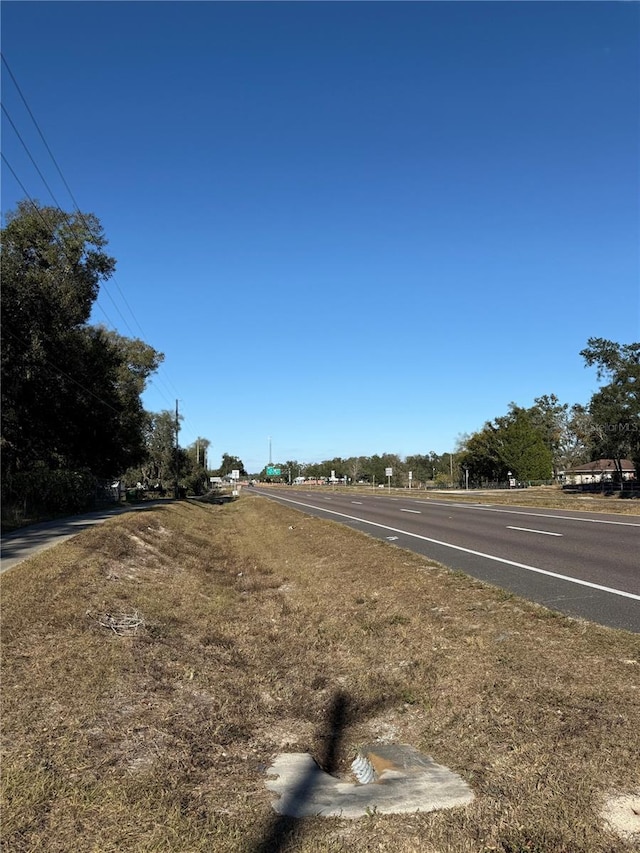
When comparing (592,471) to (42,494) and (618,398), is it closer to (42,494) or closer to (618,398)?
(618,398)

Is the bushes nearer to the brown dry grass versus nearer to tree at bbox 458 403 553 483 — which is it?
the brown dry grass

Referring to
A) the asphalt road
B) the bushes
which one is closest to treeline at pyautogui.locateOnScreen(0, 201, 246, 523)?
the bushes

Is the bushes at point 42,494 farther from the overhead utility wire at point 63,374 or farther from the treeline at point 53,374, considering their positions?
the overhead utility wire at point 63,374

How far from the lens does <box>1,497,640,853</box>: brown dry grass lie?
322cm

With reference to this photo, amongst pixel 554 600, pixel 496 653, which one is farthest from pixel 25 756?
pixel 554 600

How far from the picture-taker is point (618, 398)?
57375mm

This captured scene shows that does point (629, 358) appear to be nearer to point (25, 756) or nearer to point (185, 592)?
point (185, 592)

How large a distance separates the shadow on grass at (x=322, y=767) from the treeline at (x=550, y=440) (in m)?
57.2

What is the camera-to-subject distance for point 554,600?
7.98 m

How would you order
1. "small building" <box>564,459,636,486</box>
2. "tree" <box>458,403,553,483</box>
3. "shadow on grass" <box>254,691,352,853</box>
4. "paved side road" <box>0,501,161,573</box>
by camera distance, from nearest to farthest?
"shadow on grass" <box>254,691,352,853</box>
"paved side road" <box>0,501,161,573</box>
"tree" <box>458,403,553,483</box>
"small building" <box>564,459,636,486</box>

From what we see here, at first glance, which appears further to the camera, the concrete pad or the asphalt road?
the asphalt road

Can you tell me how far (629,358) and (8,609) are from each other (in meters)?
61.6

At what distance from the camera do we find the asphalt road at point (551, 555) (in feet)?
25.6

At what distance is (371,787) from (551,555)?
919 cm
